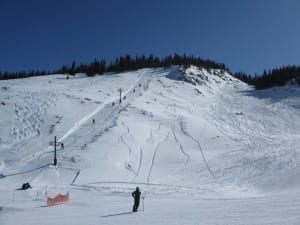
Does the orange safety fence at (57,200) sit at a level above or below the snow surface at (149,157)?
below

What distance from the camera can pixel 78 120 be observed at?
4925cm

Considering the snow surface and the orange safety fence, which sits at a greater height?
the snow surface

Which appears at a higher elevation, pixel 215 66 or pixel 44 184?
pixel 215 66

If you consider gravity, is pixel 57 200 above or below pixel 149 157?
below

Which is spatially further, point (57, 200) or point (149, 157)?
point (149, 157)

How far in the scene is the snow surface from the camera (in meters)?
18.9

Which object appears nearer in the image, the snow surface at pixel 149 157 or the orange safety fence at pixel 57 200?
the snow surface at pixel 149 157

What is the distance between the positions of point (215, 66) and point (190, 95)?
47.1 metres

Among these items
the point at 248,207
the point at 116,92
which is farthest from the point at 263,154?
the point at 116,92

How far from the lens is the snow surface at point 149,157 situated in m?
18.9

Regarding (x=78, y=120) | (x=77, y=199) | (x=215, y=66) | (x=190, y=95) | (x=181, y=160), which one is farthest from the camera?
(x=215, y=66)

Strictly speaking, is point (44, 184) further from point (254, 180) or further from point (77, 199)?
point (254, 180)

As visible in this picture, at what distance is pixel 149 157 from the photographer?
37.6 metres

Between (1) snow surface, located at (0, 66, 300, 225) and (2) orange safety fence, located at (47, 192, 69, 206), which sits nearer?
(1) snow surface, located at (0, 66, 300, 225)
